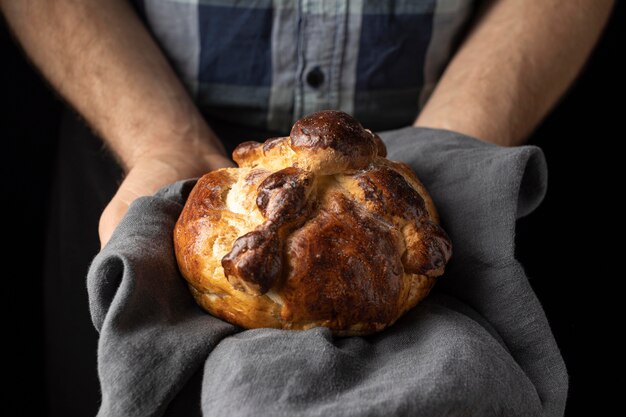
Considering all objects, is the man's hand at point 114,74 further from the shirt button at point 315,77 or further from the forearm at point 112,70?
the shirt button at point 315,77

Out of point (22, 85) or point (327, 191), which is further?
point (22, 85)

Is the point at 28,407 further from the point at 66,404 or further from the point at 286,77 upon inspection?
the point at 286,77

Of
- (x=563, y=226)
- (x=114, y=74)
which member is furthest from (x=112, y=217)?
(x=563, y=226)

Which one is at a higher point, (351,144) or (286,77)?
(351,144)

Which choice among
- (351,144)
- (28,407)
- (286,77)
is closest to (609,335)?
(286,77)

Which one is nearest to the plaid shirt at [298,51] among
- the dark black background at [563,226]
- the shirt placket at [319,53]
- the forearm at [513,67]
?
the shirt placket at [319,53]

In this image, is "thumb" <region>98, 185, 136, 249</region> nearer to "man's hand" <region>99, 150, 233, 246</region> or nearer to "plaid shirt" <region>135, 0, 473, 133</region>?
"man's hand" <region>99, 150, 233, 246</region>

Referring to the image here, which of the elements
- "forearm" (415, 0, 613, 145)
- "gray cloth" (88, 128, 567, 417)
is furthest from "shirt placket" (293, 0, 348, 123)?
"gray cloth" (88, 128, 567, 417)
